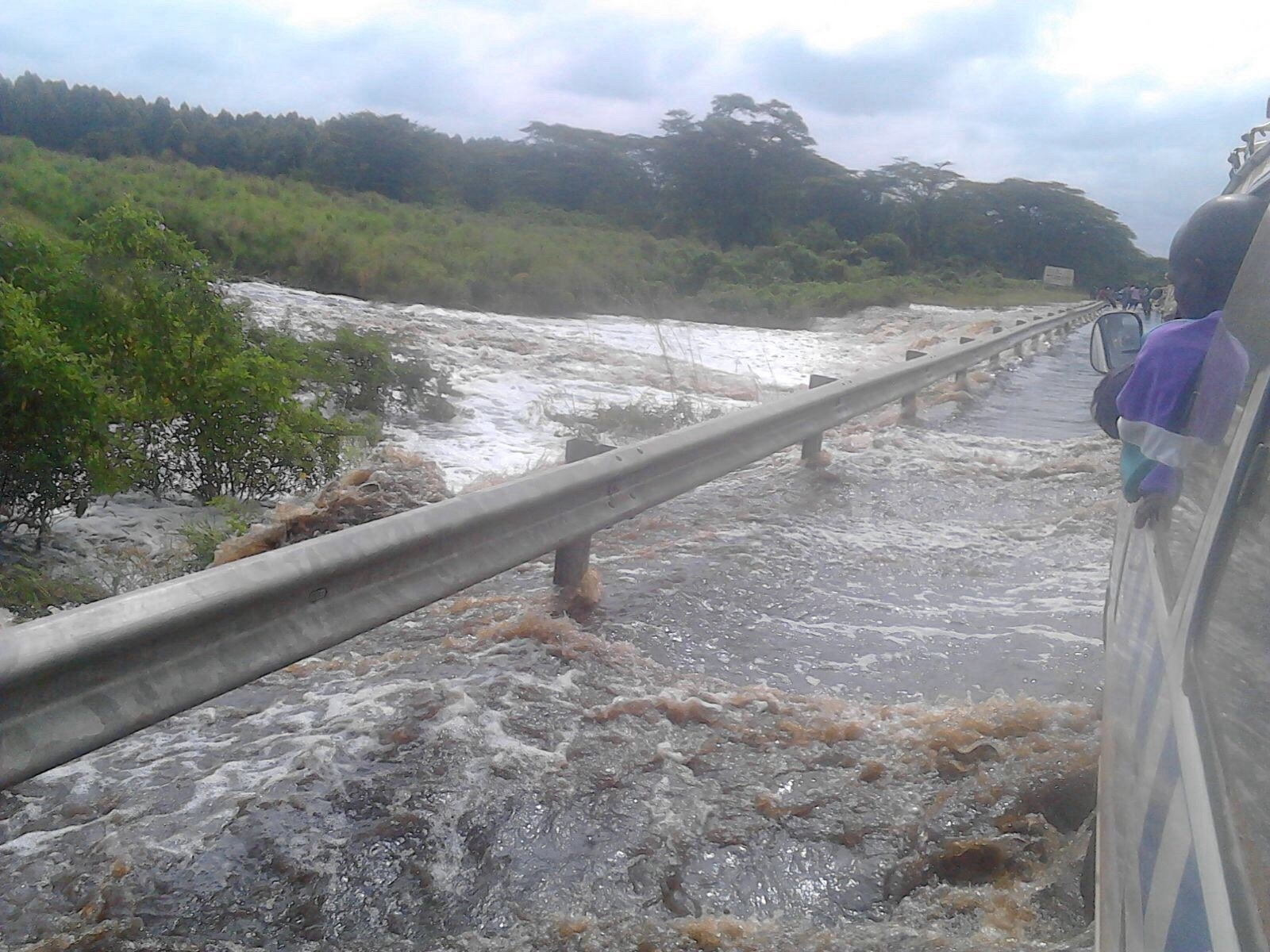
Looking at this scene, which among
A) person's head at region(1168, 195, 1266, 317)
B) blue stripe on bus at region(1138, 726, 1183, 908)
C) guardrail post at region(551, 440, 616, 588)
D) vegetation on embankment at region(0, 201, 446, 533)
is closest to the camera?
blue stripe on bus at region(1138, 726, 1183, 908)

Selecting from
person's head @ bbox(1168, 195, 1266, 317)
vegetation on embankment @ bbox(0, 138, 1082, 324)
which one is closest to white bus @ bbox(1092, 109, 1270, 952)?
person's head @ bbox(1168, 195, 1266, 317)

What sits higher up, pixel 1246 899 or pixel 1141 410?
pixel 1141 410

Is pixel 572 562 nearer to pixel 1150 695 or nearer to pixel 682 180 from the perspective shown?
pixel 1150 695

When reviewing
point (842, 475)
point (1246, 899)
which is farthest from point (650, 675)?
point (842, 475)

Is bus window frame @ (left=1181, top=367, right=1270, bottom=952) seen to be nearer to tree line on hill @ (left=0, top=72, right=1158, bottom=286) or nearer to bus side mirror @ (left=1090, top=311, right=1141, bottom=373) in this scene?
bus side mirror @ (left=1090, top=311, right=1141, bottom=373)

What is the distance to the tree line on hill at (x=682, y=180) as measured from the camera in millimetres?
50312

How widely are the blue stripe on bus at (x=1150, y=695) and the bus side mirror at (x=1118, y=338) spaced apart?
5.96 feet

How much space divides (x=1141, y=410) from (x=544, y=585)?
9.01 ft

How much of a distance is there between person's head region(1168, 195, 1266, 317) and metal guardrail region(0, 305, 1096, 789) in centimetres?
205

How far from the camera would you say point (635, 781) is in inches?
122

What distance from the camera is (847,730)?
3492 millimetres

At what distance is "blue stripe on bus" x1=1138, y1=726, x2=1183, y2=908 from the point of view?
1651mm

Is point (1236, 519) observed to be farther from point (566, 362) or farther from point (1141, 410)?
point (566, 362)

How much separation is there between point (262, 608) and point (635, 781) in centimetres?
115
